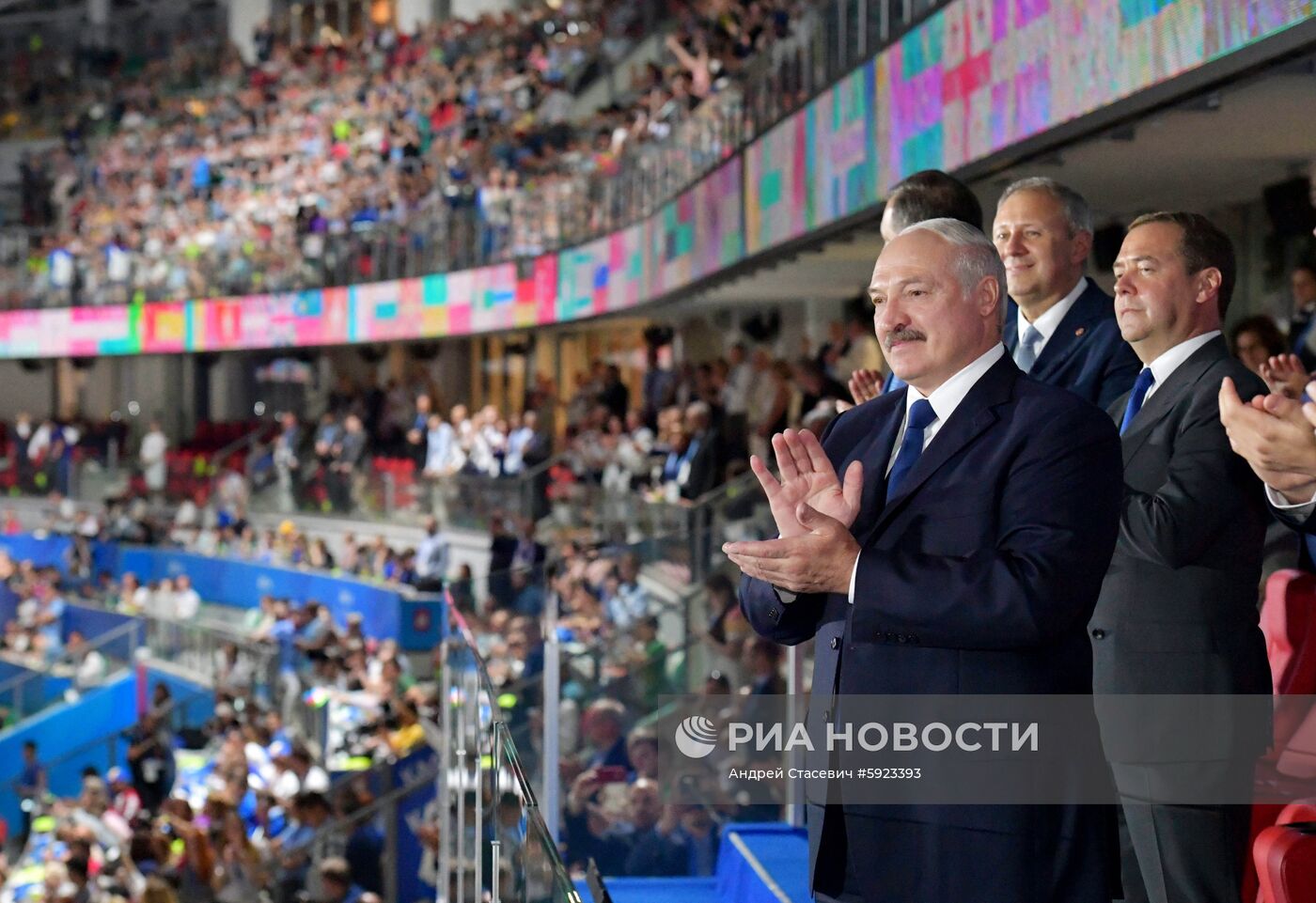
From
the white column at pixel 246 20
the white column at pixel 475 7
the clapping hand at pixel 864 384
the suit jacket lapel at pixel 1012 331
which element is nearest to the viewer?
the suit jacket lapel at pixel 1012 331

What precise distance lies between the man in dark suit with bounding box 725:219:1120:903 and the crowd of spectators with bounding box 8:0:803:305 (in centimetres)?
1124

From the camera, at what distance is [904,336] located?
2.38m

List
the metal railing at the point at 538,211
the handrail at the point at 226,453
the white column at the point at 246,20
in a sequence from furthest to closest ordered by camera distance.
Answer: the white column at the point at 246,20 < the handrail at the point at 226,453 < the metal railing at the point at 538,211

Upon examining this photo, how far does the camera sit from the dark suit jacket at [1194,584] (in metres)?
2.82

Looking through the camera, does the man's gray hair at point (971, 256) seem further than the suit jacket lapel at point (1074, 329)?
No

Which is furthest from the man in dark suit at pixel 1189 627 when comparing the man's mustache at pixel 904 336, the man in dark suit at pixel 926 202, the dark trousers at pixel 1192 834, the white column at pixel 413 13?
the white column at pixel 413 13

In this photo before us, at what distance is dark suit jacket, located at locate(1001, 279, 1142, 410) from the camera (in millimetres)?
3275

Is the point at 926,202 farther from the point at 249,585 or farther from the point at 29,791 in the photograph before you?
the point at 249,585

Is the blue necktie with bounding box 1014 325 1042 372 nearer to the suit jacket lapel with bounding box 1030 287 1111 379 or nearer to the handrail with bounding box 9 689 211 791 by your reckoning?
the suit jacket lapel with bounding box 1030 287 1111 379

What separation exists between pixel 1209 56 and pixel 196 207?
75.5 ft

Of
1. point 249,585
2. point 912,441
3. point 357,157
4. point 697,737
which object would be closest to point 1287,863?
point 912,441

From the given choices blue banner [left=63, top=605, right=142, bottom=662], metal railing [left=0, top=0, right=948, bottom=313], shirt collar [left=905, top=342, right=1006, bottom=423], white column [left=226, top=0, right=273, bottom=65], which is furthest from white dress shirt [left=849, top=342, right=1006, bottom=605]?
white column [left=226, top=0, right=273, bottom=65]

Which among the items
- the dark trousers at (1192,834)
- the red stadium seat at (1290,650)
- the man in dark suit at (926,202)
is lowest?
the dark trousers at (1192,834)

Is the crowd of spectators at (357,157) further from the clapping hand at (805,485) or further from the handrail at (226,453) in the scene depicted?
the clapping hand at (805,485)
